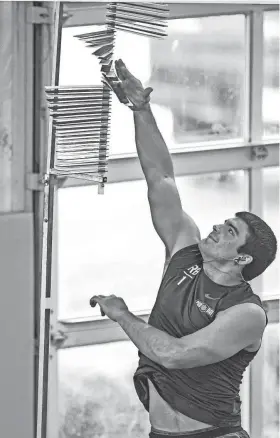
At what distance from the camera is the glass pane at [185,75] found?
4160 mm

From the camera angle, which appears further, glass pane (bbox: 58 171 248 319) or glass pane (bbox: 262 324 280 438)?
glass pane (bbox: 262 324 280 438)

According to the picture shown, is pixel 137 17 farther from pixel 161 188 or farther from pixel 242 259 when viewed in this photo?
pixel 242 259

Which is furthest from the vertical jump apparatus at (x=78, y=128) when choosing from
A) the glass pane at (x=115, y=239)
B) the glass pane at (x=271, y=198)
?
the glass pane at (x=271, y=198)

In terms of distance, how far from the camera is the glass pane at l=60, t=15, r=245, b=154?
4160 mm

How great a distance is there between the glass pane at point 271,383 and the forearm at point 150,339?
4.90ft

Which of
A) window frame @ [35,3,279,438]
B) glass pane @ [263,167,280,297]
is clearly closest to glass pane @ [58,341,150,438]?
window frame @ [35,3,279,438]

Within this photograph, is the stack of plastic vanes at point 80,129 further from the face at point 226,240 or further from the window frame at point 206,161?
the window frame at point 206,161

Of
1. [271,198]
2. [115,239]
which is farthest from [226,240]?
[271,198]

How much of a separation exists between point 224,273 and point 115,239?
3.21ft

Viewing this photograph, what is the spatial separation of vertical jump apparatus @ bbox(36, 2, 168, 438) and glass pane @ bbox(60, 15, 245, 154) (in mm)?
701

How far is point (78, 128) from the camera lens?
11.0 ft

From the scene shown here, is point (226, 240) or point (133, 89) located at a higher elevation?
point (133, 89)

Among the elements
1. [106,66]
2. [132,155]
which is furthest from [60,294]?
[106,66]

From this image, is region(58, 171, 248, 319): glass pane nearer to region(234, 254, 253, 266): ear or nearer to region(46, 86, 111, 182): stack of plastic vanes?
region(46, 86, 111, 182): stack of plastic vanes
